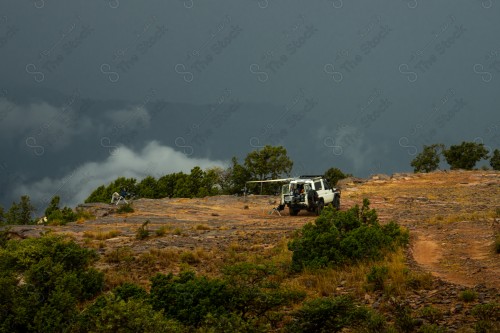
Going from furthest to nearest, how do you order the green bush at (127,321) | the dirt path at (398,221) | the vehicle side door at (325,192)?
1. the vehicle side door at (325,192)
2. the dirt path at (398,221)
3. the green bush at (127,321)

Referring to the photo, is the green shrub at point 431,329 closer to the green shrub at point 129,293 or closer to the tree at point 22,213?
the green shrub at point 129,293

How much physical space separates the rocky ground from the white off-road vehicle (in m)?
1.58

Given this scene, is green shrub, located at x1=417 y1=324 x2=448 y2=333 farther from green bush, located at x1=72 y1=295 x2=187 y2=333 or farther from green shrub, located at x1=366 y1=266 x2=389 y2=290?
green bush, located at x1=72 y1=295 x2=187 y2=333

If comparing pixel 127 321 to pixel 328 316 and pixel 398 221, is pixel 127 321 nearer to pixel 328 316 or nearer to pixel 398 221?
pixel 328 316

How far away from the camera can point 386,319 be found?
824 cm

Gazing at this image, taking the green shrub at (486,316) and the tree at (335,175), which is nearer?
the green shrub at (486,316)

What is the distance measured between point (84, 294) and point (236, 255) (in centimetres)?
570

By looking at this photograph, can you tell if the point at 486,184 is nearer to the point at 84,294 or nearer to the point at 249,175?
the point at 249,175

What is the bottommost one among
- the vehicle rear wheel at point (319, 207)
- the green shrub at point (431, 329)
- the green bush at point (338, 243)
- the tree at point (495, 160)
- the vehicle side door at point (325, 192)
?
the green shrub at point (431, 329)

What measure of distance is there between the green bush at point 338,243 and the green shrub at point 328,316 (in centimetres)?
459

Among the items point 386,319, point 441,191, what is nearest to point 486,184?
point 441,191

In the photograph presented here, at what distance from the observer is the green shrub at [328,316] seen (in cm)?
749

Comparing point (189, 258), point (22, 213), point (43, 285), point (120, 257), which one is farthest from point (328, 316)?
point (22, 213)

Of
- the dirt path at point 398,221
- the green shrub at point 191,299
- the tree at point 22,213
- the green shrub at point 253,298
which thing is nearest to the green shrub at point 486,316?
the dirt path at point 398,221
